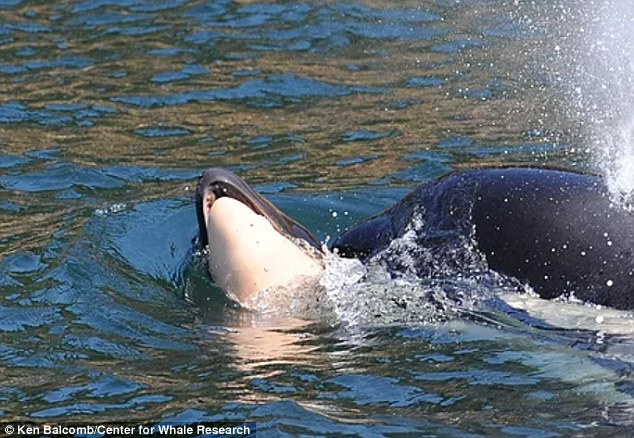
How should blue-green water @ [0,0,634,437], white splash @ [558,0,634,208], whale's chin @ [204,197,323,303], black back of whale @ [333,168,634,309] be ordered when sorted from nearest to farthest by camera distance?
1. blue-green water @ [0,0,634,437]
2. black back of whale @ [333,168,634,309]
3. whale's chin @ [204,197,323,303]
4. white splash @ [558,0,634,208]

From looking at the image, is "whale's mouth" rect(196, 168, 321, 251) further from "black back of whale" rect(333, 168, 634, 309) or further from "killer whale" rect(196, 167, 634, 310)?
"black back of whale" rect(333, 168, 634, 309)

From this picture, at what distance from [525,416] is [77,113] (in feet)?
21.2

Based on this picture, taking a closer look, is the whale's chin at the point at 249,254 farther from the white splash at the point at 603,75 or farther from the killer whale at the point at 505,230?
the white splash at the point at 603,75

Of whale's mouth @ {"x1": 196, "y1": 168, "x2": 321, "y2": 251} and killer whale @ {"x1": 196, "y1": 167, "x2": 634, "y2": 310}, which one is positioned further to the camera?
whale's mouth @ {"x1": 196, "y1": 168, "x2": 321, "y2": 251}

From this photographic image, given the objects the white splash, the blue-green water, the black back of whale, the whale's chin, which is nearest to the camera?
the blue-green water

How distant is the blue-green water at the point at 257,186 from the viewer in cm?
609

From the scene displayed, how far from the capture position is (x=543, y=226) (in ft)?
22.1

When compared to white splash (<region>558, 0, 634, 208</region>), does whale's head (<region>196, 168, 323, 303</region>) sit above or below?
below

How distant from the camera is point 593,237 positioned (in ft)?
21.6

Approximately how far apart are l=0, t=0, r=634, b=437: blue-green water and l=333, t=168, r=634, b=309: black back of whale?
0.76ft

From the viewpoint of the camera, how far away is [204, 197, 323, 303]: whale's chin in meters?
7.21

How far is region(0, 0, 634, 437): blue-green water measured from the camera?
609 centimetres

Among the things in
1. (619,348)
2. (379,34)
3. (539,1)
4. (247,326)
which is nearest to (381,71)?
(379,34)

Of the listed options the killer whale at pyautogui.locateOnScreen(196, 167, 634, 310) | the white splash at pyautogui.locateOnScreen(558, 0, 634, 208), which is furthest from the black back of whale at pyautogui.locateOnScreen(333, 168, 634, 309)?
the white splash at pyautogui.locateOnScreen(558, 0, 634, 208)
